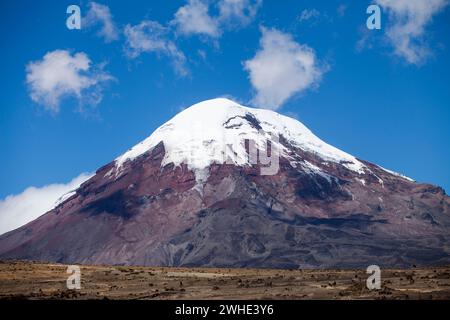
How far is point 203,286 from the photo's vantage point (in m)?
78.6

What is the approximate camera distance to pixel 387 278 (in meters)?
80.4

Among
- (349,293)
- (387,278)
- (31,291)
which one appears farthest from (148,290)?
(387,278)

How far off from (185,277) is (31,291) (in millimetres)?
23595

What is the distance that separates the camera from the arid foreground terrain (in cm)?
6594

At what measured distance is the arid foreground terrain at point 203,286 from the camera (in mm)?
65938
